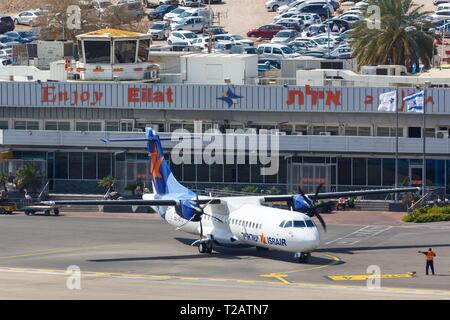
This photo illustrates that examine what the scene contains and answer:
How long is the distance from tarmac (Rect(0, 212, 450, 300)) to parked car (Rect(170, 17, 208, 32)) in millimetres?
70413

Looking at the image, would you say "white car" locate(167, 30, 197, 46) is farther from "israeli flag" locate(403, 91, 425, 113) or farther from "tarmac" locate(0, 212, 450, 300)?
"tarmac" locate(0, 212, 450, 300)

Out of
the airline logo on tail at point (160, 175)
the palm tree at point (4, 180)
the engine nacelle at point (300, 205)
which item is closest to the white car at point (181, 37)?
the palm tree at point (4, 180)

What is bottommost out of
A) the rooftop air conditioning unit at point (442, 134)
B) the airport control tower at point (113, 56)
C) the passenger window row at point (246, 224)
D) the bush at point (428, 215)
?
the bush at point (428, 215)

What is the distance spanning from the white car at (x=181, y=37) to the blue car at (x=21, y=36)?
60.1 feet

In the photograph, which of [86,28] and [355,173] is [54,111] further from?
[86,28]

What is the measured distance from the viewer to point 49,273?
230 ft

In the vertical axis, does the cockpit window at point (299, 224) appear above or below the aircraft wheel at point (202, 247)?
above

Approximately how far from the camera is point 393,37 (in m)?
116

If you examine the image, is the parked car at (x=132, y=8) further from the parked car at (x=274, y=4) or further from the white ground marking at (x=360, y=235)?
the white ground marking at (x=360, y=235)

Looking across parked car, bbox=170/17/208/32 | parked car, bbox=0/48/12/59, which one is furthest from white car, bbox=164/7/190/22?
parked car, bbox=0/48/12/59

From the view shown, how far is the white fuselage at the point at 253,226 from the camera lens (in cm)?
6975

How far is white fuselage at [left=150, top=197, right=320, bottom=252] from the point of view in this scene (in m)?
69.8
